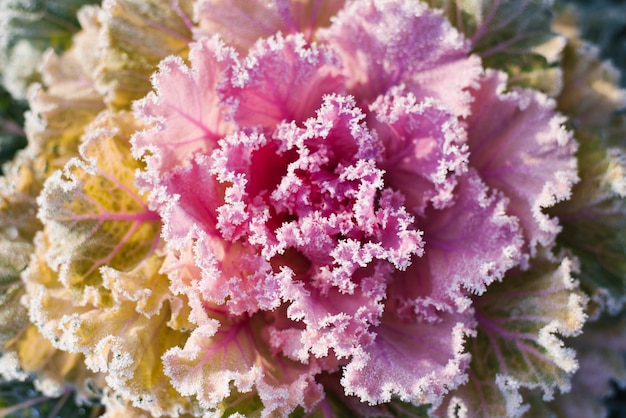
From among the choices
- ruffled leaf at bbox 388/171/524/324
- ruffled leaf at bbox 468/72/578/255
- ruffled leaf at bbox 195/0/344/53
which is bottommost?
ruffled leaf at bbox 388/171/524/324

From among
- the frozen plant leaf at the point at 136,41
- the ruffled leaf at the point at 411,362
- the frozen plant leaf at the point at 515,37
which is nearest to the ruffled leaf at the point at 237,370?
the ruffled leaf at the point at 411,362

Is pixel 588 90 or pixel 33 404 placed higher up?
pixel 588 90

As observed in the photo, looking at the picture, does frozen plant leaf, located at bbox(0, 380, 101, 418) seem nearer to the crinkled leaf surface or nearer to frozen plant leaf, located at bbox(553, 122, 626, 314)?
frozen plant leaf, located at bbox(553, 122, 626, 314)

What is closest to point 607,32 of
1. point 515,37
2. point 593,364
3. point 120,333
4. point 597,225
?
point 515,37

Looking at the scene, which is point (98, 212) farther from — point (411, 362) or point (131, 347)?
point (411, 362)

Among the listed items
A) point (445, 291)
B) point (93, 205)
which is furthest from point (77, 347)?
point (445, 291)

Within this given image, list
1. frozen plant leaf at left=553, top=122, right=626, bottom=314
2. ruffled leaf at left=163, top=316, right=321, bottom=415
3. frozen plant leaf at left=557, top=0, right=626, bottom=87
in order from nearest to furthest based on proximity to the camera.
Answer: ruffled leaf at left=163, top=316, right=321, bottom=415
frozen plant leaf at left=553, top=122, right=626, bottom=314
frozen plant leaf at left=557, top=0, right=626, bottom=87

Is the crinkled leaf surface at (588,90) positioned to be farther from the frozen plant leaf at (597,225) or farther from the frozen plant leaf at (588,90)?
the frozen plant leaf at (597,225)

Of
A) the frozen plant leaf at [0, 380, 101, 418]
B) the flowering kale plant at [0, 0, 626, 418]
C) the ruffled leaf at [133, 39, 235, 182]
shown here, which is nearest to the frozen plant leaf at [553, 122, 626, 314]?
the flowering kale plant at [0, 0, 626, 418]
